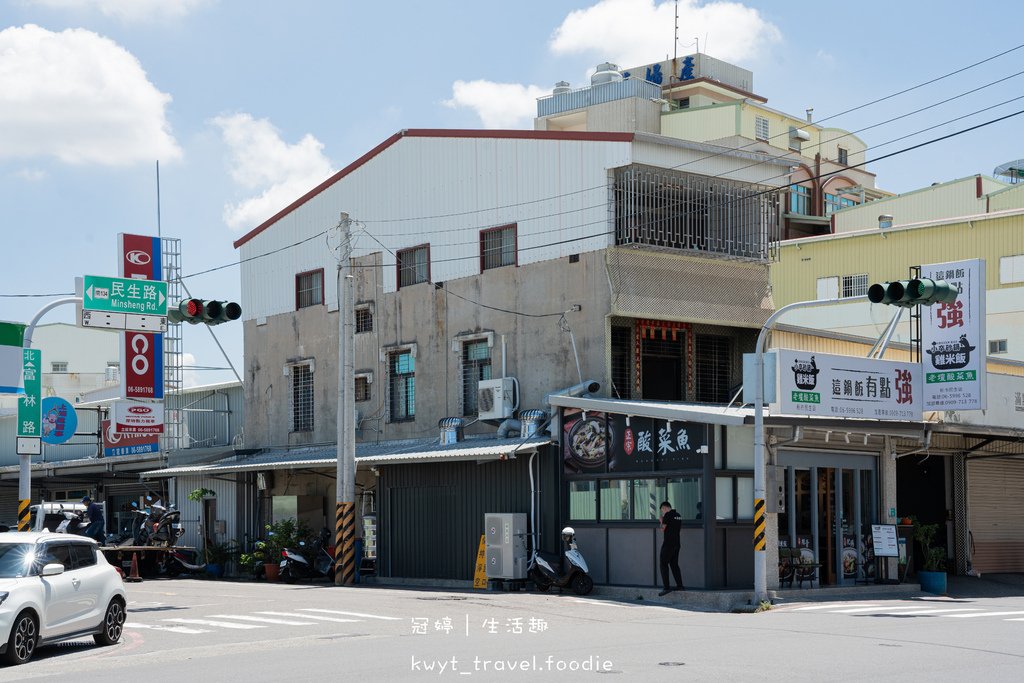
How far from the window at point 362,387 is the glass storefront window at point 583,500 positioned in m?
9.94

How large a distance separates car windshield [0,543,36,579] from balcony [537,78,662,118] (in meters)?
46.3

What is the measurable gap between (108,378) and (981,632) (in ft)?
162

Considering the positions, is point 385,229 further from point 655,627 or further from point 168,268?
point 655,627

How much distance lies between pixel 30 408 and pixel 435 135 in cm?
1367

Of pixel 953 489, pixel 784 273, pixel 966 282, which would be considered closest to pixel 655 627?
pixel 966 282

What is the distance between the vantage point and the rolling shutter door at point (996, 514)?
3322 cm

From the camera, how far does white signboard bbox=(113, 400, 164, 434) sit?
125ft

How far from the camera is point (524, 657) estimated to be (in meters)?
14.2

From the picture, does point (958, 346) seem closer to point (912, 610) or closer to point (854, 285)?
point (912, 610)

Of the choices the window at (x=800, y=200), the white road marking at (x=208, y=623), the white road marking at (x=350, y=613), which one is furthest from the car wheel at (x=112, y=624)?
the window at (x=800, y=200)

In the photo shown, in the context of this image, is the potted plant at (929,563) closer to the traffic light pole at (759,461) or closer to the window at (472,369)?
the traffic light pole at (759,461)

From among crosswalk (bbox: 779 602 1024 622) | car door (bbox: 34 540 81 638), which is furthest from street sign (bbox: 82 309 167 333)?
crosswalk (bbox: 779 602 1024 622)

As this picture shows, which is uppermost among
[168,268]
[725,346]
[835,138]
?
[835,138]

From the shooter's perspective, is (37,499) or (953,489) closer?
(953,489)
